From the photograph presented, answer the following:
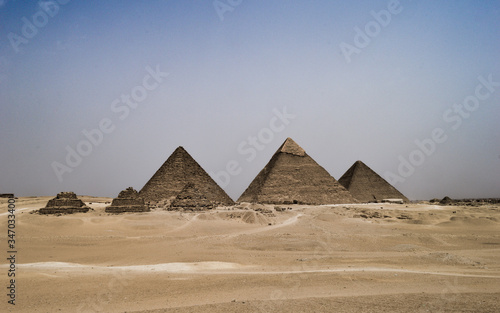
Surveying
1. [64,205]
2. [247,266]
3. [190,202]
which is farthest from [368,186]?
[247,266]

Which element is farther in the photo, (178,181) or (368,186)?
(368,186)

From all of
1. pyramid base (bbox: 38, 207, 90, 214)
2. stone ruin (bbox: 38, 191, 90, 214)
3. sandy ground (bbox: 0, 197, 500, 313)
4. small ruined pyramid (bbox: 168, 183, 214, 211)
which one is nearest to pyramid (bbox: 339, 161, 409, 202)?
sandy ground (bbox: 0, 197, 500, 313)

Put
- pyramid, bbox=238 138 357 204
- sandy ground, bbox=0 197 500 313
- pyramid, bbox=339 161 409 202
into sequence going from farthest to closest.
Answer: pyramid, bbox=339 161 409 202 → pyramid, bbox=238 138 357 204 → sandy ground, bbox=0 197 500 313

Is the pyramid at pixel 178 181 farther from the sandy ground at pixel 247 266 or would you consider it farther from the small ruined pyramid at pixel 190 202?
the sandy ground at pixel 247 266

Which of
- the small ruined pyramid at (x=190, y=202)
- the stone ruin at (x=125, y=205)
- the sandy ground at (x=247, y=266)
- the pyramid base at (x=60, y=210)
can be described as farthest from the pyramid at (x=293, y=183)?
the pyramid base at (x=60, y=210)

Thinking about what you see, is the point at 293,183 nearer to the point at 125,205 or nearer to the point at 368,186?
the point at 368,186

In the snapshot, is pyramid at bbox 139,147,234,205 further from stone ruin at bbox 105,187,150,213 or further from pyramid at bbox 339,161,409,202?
pyramid at bbox 339,161,409,202

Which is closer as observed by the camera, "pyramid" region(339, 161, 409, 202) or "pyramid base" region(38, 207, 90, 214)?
"pyramid base" region(38, 207, 90, 214)
